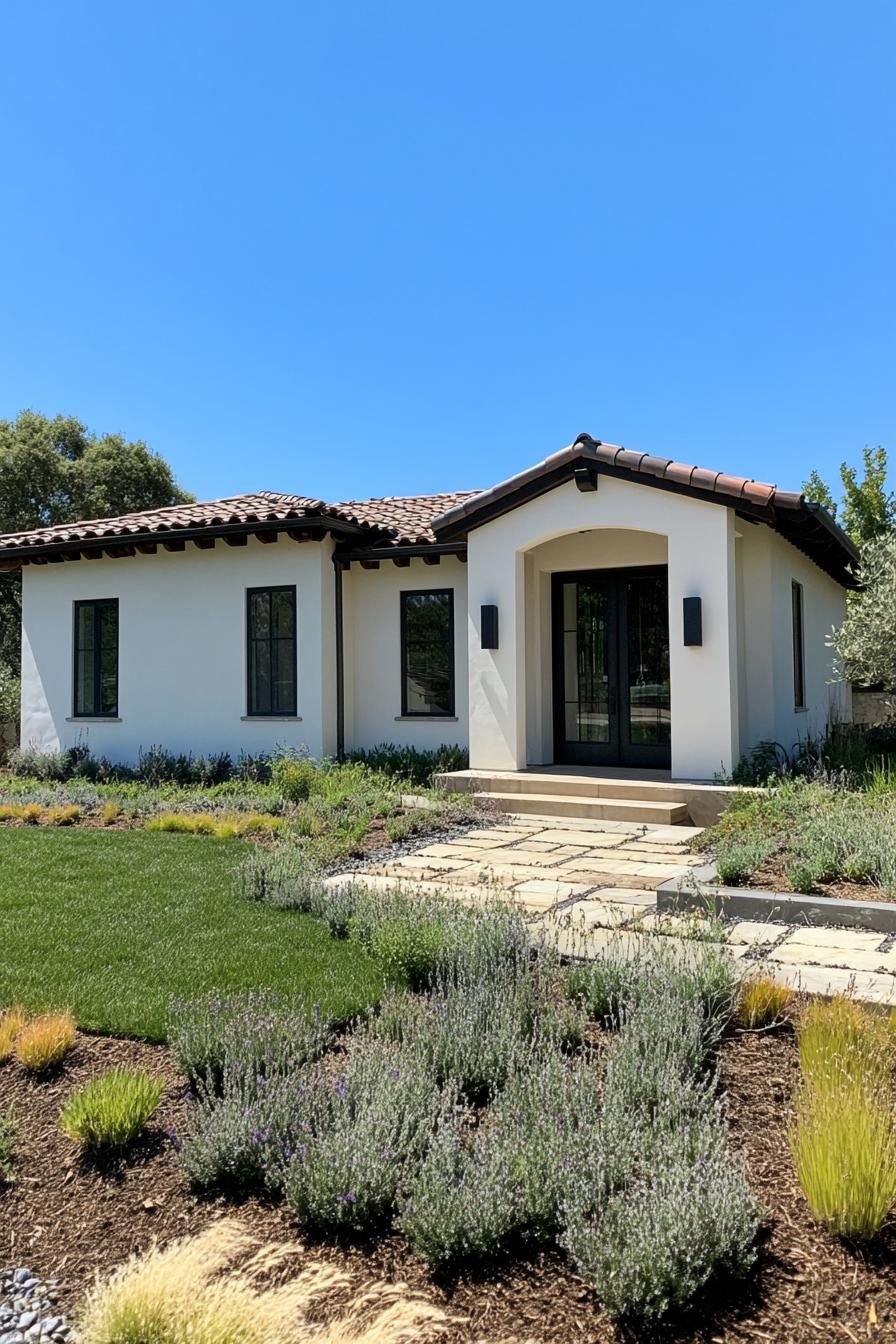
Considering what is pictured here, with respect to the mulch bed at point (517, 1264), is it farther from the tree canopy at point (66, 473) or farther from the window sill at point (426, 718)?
the tree canopy at point (66, 473)

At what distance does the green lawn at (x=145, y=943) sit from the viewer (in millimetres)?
4277

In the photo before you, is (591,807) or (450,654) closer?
(591,807)

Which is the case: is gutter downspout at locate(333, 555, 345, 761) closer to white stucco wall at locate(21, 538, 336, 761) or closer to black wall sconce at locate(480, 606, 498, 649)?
white stucco wall at locate(21, 538, 336, 761)

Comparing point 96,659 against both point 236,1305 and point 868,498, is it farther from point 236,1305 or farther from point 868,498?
point 868,498

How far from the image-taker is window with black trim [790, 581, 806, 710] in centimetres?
1262

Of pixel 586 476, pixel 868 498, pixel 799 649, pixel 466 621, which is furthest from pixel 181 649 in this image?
pixel 868 498

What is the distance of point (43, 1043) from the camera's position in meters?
3.61

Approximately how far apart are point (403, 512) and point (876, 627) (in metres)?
7.47

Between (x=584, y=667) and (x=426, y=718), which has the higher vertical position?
(x=584, y=667)

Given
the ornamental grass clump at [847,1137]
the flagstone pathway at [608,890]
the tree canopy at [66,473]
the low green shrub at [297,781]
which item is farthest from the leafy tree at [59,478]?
the ornamental grass clump at [847,1137]

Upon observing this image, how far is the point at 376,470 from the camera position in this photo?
2572 centimetres

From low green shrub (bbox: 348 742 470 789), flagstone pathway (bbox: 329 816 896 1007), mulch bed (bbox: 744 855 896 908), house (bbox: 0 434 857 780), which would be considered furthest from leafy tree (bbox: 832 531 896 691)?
low green shrub (bbox: 348 742 470 789)

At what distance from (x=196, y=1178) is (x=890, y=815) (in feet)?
19.4

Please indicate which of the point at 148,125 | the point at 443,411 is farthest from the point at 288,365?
the point at 148,125
